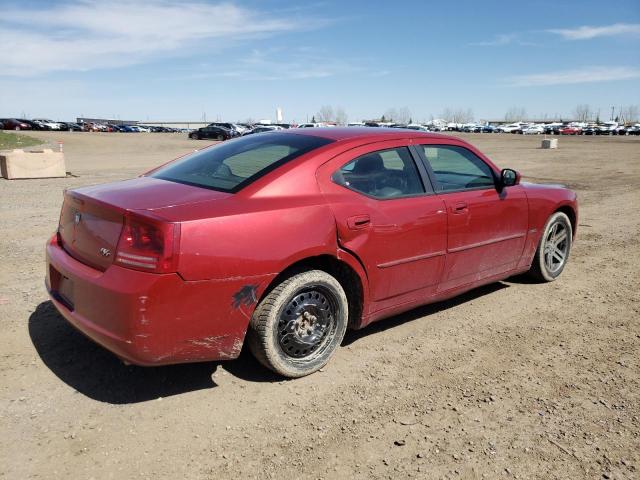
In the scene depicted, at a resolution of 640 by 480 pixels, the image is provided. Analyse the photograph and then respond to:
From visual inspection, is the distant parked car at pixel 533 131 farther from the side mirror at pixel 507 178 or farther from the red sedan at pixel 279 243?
the red sedan at pixel 279 243

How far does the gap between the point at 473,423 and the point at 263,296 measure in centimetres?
139

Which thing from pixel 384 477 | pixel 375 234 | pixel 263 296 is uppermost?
pixel 375 234

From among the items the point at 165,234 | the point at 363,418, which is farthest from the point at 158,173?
the point at 363,418

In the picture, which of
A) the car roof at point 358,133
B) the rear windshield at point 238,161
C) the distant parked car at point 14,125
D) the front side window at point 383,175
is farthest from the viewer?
the distant parked car at point 14,125

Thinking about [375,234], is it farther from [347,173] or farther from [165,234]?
[165,234]

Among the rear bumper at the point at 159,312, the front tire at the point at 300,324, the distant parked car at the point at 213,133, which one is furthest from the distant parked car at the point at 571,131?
the rear bumper at the point at 159,312

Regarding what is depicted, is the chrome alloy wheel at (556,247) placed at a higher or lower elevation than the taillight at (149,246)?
lower

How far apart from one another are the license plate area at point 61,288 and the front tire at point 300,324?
1.08 meters

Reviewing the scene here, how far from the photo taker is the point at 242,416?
2994 mm

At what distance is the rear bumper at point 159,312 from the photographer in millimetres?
2727

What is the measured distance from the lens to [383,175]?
3.82m

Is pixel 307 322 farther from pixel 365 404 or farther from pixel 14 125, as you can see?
pixel 14 125

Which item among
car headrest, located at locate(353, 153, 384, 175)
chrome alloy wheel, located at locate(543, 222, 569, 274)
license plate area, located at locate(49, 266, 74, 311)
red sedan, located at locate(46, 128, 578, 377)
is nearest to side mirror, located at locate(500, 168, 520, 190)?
red sedan, located at locate(46, 128, 578, 377)

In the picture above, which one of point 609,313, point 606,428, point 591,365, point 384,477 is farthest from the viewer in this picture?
point 609,313
